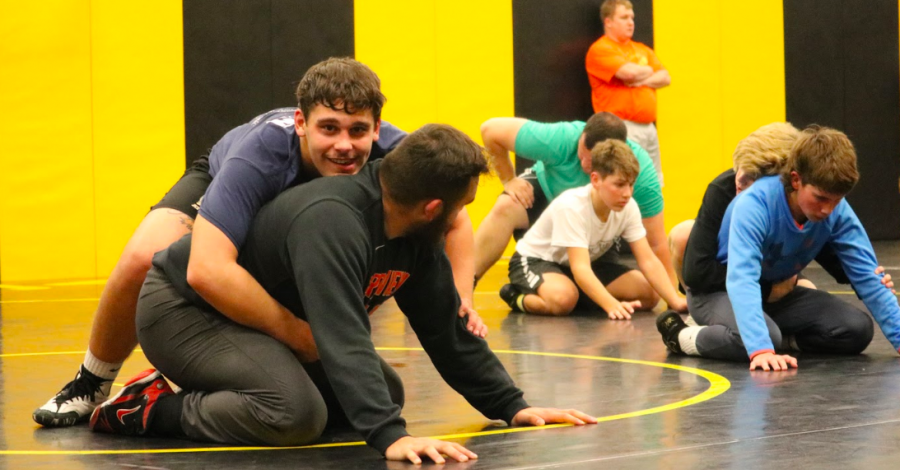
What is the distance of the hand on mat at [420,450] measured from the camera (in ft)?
8.52

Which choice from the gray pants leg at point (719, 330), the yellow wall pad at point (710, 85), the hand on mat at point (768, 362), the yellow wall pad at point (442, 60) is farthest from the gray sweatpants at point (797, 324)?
the yellow wall pad at point (710, 85)

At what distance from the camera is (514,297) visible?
612 cm

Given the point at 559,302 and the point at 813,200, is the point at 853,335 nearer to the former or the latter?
the point at 813,200

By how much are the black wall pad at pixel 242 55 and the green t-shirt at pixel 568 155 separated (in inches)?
101

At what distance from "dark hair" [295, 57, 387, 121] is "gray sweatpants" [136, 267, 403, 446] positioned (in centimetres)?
59

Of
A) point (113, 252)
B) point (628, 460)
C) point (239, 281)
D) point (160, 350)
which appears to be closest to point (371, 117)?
point (239, 281)

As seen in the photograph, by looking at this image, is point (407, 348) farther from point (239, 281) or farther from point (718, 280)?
point (239, 281)

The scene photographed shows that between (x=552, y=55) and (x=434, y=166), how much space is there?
22.3 feet

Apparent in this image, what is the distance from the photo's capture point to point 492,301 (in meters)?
6.53

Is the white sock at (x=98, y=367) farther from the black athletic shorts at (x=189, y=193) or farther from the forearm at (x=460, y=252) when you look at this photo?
the forearm at (x=460, y=252)

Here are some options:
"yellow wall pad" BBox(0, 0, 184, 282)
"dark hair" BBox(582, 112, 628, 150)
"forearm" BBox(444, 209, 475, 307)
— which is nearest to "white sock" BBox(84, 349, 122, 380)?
"forearm" BBox(444, 209, 475, 307)

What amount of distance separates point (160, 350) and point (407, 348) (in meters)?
1.78

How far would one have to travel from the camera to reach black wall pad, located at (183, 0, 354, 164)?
848cm

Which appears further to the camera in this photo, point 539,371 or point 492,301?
point 492,301
